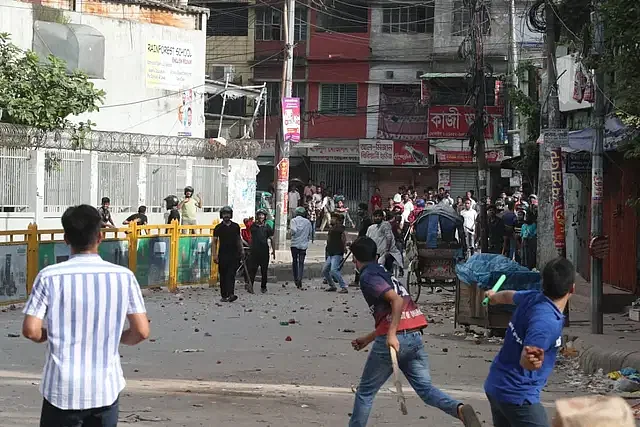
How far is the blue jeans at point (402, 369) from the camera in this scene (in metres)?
8.50

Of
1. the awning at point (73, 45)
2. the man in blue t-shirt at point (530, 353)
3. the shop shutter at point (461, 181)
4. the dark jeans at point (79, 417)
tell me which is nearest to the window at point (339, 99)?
the shop shutter at point (461, 181)

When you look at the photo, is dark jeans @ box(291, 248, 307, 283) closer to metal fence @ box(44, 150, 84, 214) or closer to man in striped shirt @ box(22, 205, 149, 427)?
metal fence @ box(44, 150, 84, 214)

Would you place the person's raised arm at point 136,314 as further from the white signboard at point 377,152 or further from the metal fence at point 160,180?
the white signboard at point 377,152

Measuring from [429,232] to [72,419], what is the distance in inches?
663

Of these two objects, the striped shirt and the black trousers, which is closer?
the striped shirt

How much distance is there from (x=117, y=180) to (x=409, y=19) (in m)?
22.6

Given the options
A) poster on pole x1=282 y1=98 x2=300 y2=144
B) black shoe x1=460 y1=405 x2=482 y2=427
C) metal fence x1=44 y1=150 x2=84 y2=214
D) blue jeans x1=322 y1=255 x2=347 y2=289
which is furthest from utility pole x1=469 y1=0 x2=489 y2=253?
black shoe x1=460 y1=405 x2=482 y2=427

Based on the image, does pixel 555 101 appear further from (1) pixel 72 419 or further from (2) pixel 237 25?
(2) pixel 237 25

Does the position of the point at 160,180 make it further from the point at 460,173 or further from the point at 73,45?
the point at 460,173

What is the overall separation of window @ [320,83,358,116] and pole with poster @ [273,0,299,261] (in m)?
18.3

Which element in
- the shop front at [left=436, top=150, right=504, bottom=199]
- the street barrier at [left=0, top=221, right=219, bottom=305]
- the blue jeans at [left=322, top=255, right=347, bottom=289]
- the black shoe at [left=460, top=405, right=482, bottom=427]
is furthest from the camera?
the shop front at [left=436, top=150, right=504, bottom=199]

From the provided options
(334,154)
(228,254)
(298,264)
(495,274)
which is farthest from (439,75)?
(495,274)

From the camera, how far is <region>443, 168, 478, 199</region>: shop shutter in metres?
51.8

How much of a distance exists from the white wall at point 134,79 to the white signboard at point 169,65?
0.45 ft
